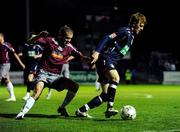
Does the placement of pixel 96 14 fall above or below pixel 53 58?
above

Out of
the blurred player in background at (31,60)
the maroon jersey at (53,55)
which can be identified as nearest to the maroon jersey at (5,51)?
the blurred player in background at (31,60)

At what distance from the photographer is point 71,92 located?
499 inches

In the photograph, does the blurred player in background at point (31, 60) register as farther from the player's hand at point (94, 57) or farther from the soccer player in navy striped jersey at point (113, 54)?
the player's hand at point (94, 57)

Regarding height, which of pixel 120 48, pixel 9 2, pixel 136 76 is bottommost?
pixel 136 76

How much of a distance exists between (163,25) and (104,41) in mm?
53087

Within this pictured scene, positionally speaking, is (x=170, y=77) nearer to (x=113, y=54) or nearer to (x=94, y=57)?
(x=113, y=54)

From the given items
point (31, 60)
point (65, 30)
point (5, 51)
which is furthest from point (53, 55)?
point (31, 60)

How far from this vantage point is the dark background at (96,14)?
207ft

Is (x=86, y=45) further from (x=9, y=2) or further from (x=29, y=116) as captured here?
(x=29, y=116)

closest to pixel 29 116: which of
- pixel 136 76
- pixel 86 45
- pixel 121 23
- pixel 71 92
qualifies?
pixel 71 92

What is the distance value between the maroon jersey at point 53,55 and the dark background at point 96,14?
47452 millimetres

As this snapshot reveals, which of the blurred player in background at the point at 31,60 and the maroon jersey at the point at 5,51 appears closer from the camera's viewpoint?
the maroon jersey at the point at 5,51

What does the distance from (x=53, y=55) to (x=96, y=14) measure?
51.3 meters

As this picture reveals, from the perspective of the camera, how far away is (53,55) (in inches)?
476
